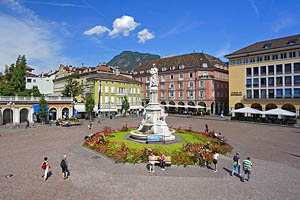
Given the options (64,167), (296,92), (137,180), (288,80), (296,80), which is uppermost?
(288,80)

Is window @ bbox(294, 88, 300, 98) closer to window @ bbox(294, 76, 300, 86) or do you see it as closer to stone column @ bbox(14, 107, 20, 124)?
window @ bbox(294, 76, 300, 86)

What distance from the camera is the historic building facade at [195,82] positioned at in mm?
55844

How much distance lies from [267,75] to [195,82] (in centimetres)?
1979

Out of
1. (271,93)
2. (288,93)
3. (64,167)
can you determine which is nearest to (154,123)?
(64,167)

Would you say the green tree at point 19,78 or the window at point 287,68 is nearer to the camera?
the window at point 287,68

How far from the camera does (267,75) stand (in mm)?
42594

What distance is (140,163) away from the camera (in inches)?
536

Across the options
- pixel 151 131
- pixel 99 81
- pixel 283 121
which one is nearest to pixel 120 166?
pixel 151 131

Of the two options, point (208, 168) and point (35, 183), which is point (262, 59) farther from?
point (35, 183)

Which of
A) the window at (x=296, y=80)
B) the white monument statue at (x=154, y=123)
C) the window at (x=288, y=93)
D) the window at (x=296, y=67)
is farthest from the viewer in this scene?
the window at (x=288, y=93)

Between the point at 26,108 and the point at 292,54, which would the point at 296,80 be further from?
the point at 26,108

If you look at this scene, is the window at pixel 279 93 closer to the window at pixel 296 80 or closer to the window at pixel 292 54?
the window at pixel 296 80

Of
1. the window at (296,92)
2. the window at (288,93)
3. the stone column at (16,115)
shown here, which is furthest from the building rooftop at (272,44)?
the stone column at (16,115)

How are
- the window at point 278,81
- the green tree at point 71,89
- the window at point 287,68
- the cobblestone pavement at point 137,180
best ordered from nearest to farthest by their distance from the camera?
the cobblestone pavement at point 137,180 → the window at point 287,68 → the window at point 278,81 → the green tree at point 71,89
